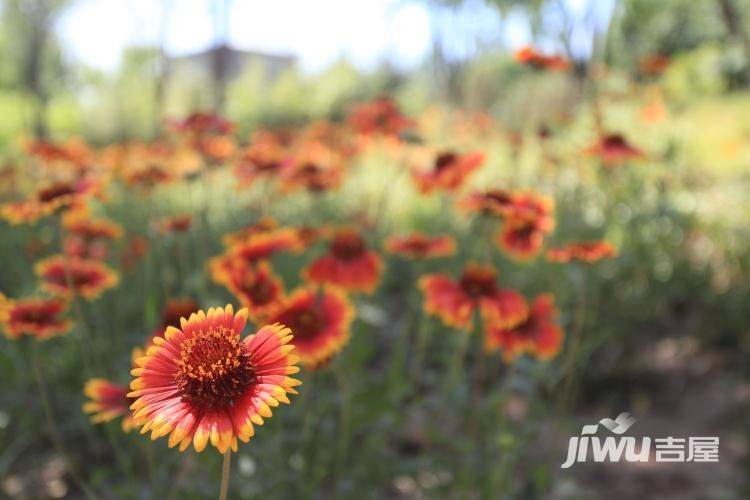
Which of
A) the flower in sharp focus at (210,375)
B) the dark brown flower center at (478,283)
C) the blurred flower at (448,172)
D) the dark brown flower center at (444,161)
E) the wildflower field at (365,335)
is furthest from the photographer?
the dark brown flower center at (444,161)

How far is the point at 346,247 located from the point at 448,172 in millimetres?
410

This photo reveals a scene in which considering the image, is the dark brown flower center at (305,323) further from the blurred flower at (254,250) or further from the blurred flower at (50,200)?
the blurred flower at (50,200)

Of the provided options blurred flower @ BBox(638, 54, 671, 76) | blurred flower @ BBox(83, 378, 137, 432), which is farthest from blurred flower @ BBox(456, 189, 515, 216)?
blurred flower @ BBox(638, 54, 671, 76)

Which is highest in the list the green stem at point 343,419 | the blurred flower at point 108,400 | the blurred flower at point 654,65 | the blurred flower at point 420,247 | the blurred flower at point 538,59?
the blurred flower at point 654,65

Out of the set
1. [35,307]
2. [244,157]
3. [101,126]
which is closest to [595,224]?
[244,157]

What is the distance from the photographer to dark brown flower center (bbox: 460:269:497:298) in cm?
135

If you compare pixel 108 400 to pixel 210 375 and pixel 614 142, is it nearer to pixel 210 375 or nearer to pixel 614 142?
pixel 210 375

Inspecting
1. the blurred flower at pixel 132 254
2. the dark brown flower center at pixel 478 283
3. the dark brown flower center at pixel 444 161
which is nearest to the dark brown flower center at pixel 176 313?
the dark brown flower center at pixel 478 283

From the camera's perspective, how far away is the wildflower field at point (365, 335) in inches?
43.9

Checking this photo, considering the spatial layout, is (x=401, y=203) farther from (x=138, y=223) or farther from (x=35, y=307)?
(x=35, y=307)

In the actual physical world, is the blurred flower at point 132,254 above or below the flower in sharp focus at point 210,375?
below

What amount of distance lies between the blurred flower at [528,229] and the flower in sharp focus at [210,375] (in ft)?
3.03

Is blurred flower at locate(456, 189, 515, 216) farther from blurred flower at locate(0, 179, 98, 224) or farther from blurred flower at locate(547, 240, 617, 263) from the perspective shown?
blurred flower at locate(0, 179, 98, 224)

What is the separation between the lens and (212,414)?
66cm
